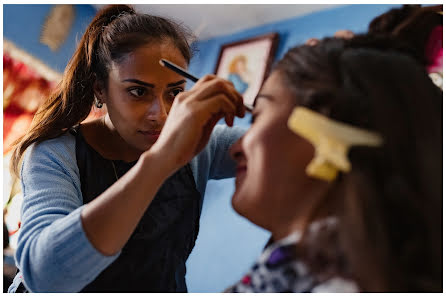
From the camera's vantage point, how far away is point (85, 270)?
544mm

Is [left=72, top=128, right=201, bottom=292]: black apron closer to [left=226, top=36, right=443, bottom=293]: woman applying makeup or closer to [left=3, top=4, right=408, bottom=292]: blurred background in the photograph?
[left=226, top=36, right=443, bottom=293]: woman applying makeup

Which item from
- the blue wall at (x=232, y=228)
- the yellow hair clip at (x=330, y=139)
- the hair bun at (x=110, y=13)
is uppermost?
the hair bun at (x=110, y=13)

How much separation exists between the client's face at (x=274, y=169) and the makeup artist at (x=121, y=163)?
9 cm

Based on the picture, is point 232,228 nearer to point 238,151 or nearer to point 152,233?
point 152,233

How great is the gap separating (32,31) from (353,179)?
2.26m

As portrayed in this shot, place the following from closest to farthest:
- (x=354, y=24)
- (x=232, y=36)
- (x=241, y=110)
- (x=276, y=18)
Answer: (x=241, y=110) → (x=354, y=24) → (x=276, y=18) → (x=232, y=36)

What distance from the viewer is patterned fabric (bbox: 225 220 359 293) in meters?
0.48

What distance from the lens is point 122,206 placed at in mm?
533

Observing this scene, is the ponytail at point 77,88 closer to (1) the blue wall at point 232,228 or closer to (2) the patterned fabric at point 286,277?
(2) the patterned fabric at point 286,277

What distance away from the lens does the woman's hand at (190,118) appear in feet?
1.82

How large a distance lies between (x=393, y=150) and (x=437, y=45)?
380 millimetres

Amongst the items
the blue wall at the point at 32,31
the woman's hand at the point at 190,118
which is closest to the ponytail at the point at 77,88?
the woman's hand at the point at 190,118

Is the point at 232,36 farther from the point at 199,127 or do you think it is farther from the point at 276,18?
the point at 199,127

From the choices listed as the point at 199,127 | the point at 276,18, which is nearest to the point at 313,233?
the point at 199,127
